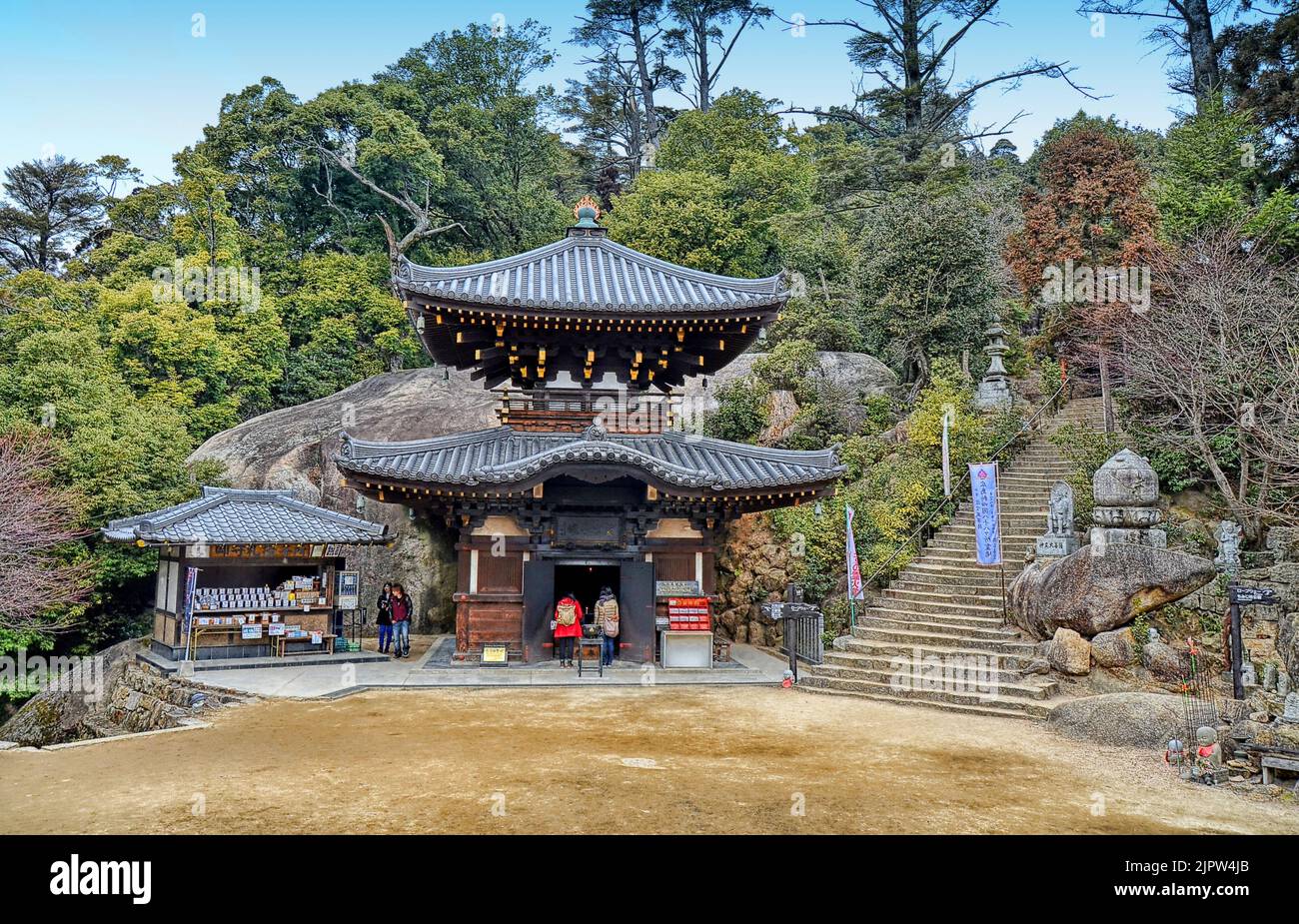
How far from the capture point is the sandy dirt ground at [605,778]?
21.4 feet

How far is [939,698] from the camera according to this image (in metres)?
11.9

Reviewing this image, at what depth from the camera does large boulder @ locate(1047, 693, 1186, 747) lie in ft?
30.5

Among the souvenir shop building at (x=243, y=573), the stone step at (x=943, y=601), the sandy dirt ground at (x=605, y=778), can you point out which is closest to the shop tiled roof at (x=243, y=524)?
the souvenir shop building at (x=243, y=573)

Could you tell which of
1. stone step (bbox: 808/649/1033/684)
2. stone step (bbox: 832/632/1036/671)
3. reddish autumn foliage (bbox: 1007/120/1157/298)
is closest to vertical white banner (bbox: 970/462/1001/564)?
stone step (bbox: 832/632/1036/671)

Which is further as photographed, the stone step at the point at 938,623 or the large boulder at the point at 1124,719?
the stone step at the point at 938,623

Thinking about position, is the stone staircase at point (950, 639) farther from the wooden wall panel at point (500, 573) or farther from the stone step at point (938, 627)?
the wooden wall panel at point (500, 573)

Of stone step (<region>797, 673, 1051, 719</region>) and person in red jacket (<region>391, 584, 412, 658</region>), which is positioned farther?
person in red jacket (<region>391, 584, 412, 658</region>)

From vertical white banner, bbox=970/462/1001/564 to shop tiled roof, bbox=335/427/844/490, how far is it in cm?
255

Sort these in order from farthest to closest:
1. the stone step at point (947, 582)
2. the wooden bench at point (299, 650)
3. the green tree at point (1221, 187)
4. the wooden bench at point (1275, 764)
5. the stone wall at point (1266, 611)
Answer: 1. the green tree at point (1221, 187)
2. the wooden bench at point (299, 650)
3. the stone step at point (947, 582)
4. the stone wall at point (1266, 611)
5. the wooden bench at point (1275, 764)

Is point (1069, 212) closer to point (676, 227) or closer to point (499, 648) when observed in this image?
point (676, 227)

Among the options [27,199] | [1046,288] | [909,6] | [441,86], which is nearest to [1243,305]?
[1046,288]

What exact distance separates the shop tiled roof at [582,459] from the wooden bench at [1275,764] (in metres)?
7.94

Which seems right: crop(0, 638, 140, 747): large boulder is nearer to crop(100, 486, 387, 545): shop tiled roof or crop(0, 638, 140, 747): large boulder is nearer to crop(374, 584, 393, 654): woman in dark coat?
crop(100, 486, 387, 545): shop tiled roof

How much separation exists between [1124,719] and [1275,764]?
198cm
